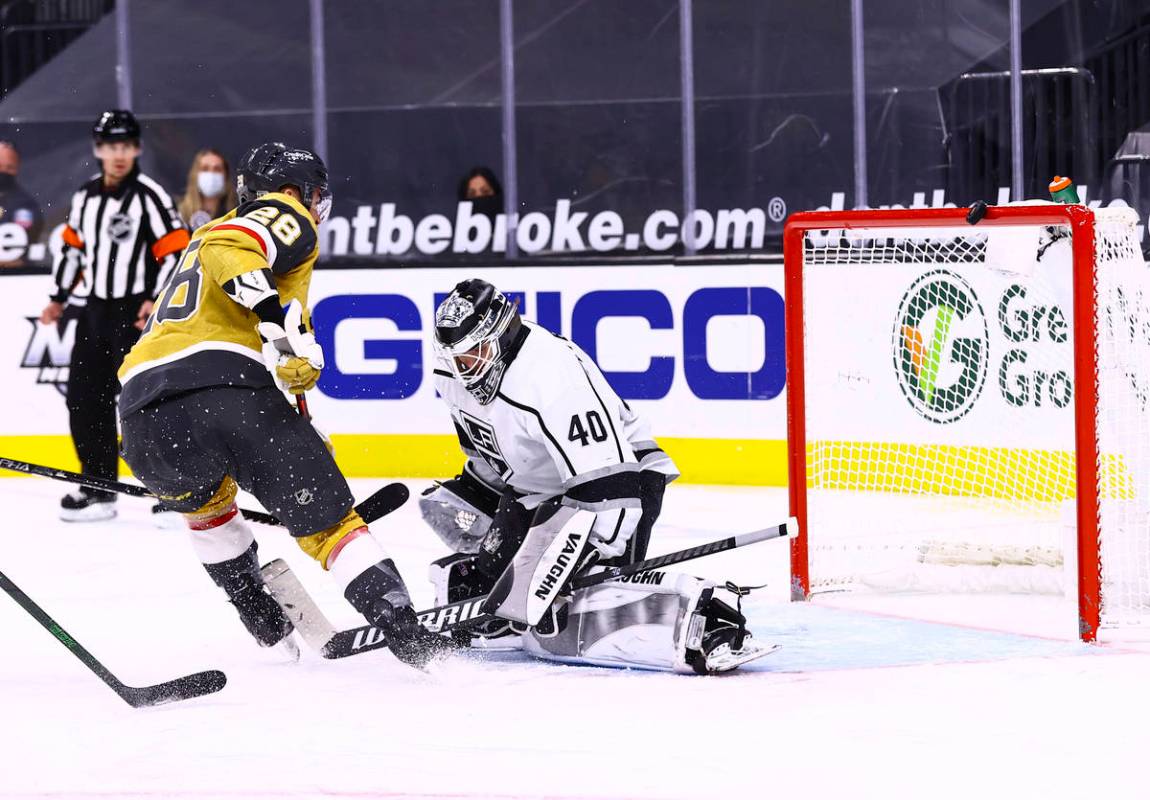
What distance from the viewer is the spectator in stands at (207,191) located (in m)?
6.47

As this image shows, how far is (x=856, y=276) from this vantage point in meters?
4.63

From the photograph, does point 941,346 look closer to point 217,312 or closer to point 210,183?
point 217,312

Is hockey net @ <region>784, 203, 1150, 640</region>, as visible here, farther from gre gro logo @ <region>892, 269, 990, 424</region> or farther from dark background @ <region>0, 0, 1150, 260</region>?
dark background @ <region>0, 0, 1150, 260</region>

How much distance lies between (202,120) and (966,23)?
9.38 ft

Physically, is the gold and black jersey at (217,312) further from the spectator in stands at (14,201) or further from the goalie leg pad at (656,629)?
the spectator in stands at (14,201)

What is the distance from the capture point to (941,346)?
466 cm

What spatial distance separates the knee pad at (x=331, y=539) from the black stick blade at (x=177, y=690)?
0.26 metres

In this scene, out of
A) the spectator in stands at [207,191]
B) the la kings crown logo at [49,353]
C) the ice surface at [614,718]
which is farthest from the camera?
the spectator in stands at [207,191]

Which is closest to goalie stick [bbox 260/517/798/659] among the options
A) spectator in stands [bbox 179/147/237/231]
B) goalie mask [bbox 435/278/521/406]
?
goalie mask [bbox 435/278/521/406]

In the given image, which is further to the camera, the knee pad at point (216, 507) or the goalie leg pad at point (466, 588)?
the goalie leg pad at point (466, 588)

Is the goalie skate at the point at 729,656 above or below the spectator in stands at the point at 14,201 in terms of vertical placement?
below

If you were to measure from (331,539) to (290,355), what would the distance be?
12.7 inches

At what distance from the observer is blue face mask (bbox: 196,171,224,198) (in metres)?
6.47

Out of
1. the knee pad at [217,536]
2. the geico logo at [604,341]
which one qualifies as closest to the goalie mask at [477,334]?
the knee pad at [217,536]
